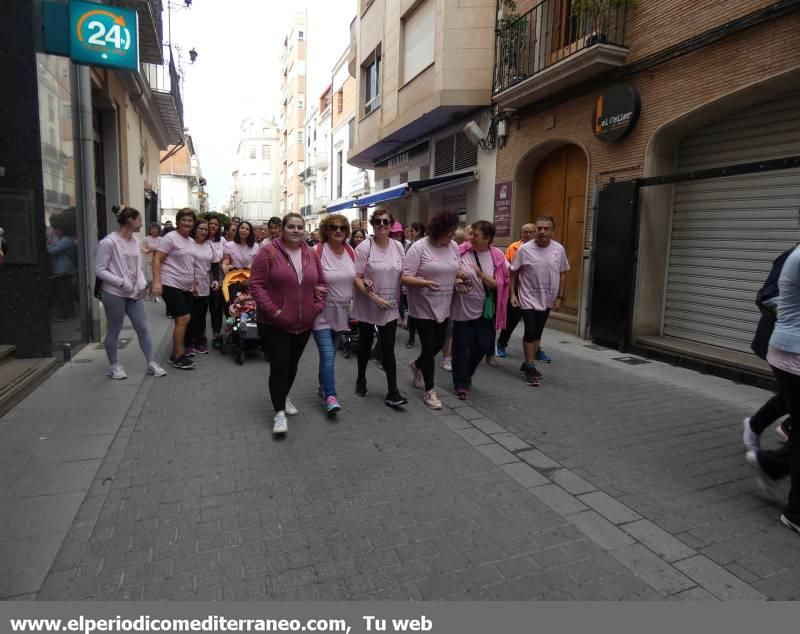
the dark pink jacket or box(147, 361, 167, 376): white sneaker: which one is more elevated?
the dark pink jacket

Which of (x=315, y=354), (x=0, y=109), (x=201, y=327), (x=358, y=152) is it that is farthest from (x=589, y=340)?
(x=358, y=152)

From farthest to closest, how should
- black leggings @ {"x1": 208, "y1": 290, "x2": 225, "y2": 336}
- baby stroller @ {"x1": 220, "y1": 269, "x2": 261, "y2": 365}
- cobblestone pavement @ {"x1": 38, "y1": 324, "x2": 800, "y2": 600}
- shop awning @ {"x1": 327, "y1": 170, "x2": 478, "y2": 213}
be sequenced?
1. shop awning @ {"x1": 327, "y1": 170, "x2": 478, "y2": 213}
2. black leggings @ {"x1": 208, "y1": 290, "x2": 225, "y2": 336}
3. baby stroller @ {"x1": 220, "y1": 269, "x2": 261, "y2": 365}
4. cobblestone pavement @ {"x1": 38, "y1": 324, "x2": 800, "y2": 600}

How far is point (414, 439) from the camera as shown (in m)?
4.55

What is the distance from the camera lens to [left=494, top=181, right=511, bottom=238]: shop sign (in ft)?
38.9

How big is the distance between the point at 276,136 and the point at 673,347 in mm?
75342

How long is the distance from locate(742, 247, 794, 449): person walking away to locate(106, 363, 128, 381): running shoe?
5863 mm

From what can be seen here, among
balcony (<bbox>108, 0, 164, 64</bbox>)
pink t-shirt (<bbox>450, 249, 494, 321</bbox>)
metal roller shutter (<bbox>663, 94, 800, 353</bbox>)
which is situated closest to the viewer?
pink t-shirt (<bbox>450, 249, 494, 321</bbox>)

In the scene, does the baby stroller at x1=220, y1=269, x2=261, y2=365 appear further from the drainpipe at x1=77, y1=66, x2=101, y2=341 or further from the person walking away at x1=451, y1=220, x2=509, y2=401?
the person walking away at x1=451, y1=220, x2=509, y2=401

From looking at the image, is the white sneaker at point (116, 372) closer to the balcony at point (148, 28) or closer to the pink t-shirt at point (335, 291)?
the pink t-shirt at point (335, 291)

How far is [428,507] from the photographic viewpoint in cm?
338

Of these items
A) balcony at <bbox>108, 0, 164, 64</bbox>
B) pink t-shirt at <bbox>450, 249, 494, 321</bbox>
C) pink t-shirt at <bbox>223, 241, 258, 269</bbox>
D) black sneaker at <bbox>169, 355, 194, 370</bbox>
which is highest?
balcony at <bbox>108, 0, 164, 64</bbox>

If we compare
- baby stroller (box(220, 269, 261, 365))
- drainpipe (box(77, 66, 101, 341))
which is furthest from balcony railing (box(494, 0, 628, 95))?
drainpipe (box(77, 66, 101, 341))

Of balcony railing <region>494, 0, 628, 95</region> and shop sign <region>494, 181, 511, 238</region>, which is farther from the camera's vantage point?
shop sign <region>494, 181, 511, 238</region>

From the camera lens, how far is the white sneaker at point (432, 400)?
17.7ft
